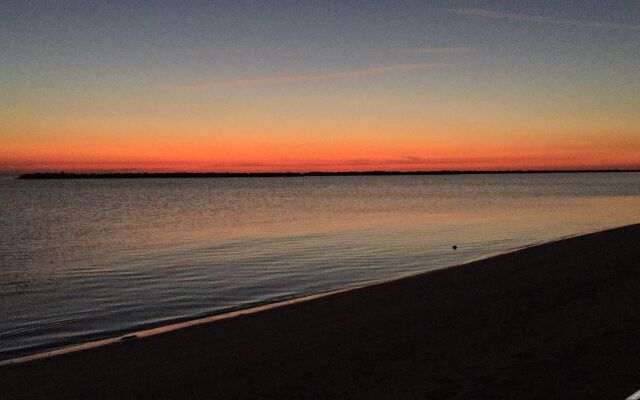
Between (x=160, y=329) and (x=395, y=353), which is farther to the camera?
(x=160, y=329)

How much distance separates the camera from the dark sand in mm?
6586

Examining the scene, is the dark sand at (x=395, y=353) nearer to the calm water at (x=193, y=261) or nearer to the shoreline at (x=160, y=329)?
the shoreline at (x=160, y=329)

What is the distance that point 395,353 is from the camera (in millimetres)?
8086

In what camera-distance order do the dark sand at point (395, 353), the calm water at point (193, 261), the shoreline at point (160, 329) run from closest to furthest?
the dark sand at point (395, 353) → the shoreline at point (160, 329) → the calm water at point (193, 261)

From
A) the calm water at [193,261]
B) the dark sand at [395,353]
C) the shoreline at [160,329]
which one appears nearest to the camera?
the dark sand at [395,353]

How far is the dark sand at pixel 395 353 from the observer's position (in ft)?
21.6

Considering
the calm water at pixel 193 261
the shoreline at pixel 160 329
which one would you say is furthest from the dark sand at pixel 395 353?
the calm water at pixel 193 261

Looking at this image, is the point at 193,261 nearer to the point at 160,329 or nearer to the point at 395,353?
the point at 160,329

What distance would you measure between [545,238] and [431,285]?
17628 millimetres

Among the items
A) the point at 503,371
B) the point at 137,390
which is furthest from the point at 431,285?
the point at 137,390

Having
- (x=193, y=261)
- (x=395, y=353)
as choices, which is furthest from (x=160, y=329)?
(x=193, y=261)

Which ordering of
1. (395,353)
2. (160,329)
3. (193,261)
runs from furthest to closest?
1. (193,261)
2. (160,329)
3. (395,353)

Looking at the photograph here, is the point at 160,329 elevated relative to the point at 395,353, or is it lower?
lower

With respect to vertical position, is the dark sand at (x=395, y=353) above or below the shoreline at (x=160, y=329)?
above
